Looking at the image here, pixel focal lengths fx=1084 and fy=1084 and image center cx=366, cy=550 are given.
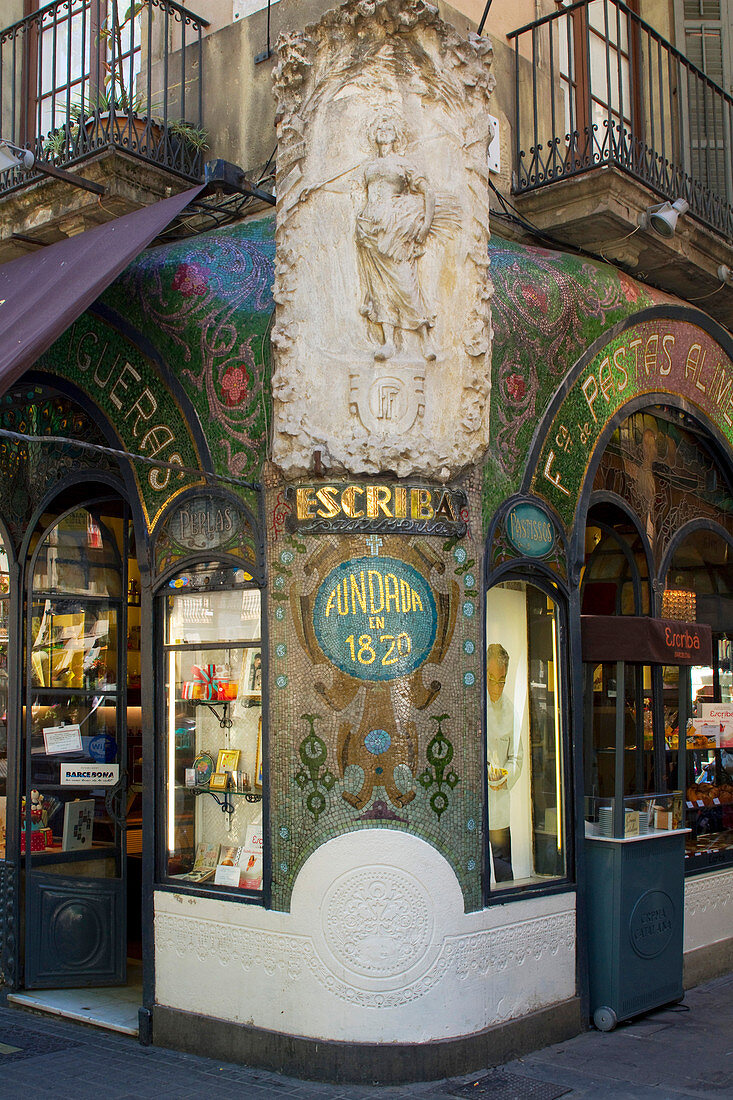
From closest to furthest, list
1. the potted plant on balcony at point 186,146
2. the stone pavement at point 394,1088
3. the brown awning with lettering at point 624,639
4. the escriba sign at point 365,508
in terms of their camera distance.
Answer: the stone pavement at point 394,1088
the escriba sign at point 365,508
the brown awning with lettering at point 624,639
the potted plant on balcony at point 186,146

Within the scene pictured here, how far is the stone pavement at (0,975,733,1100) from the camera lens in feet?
19.4

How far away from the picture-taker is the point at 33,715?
819 centimetres

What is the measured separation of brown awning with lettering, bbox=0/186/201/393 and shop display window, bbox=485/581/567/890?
10.2ft

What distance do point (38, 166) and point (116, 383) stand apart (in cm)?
149

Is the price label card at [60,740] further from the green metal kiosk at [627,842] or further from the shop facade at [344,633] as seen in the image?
the green metal kiosk at [627,842]

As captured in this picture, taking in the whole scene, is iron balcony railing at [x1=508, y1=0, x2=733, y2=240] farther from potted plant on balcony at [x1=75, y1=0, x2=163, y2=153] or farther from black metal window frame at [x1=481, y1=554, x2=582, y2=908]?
black metal window frame at [x1=481, y1=554, x2=582, y2=908]

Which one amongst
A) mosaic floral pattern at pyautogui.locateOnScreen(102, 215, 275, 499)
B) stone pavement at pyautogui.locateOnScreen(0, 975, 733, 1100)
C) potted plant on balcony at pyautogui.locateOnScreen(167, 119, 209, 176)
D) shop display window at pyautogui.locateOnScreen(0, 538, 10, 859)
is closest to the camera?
stone pavement at pyautogui.locateOnScreen(0, 975, 733, 1100)

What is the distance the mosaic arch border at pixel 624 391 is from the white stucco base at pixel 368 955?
2.63 m

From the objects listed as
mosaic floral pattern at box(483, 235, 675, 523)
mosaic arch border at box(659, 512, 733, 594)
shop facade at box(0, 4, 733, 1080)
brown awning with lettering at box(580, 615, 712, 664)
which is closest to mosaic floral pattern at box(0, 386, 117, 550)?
shop facade at box(0, 4, 733, 1080)

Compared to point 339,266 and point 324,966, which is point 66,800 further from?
point 339,266

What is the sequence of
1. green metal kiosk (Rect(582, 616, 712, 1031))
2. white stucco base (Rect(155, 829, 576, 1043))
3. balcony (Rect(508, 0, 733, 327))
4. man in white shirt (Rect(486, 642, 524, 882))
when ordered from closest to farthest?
white stucco base (Rect(155, 829, 576, 1043))
man in white shirt (Rect(486, 642, 524, 882))
green metal kiosk (Rect(582, 616, 712, 1031))
balcony (Rect(508, 0, 733, 327))

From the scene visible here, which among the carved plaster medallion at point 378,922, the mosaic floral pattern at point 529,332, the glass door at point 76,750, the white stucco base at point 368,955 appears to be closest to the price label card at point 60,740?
the glass door at point 76,750

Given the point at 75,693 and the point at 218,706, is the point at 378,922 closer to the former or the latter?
the point at 218,706

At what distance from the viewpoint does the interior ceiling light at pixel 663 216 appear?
26.9ft
